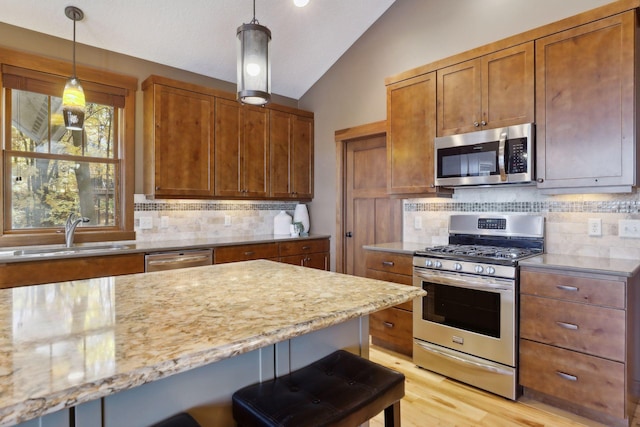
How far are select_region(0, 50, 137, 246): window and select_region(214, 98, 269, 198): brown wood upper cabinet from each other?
2.71 feet

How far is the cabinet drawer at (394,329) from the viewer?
298cm

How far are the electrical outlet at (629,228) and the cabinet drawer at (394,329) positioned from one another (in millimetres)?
1524

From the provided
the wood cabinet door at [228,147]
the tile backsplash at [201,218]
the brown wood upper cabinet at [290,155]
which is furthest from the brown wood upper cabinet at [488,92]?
the tile backsplash at [201,218]

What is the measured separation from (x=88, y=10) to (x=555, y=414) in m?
4.44

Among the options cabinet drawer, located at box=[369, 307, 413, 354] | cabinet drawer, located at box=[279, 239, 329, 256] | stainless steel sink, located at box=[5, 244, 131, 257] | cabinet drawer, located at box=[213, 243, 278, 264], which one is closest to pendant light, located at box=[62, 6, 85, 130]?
stainless steel sink, located at box=[5, 244, 131, 257]

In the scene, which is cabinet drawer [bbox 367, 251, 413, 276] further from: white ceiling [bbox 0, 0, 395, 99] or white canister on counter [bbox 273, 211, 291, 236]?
white ceiling [bbox 0, 0, 395, 99]

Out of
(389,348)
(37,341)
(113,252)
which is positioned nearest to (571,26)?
(389,348)

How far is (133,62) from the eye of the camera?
352 cm

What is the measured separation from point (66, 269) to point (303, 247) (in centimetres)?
222

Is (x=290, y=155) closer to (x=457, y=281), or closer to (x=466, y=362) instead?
(x=457, y=281)

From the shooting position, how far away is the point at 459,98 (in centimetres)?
287

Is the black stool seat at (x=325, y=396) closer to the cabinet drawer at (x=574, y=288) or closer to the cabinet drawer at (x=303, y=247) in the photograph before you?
the cabinet drawer at (x=574, y=288)

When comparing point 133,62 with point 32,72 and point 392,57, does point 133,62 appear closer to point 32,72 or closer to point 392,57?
point 32,72

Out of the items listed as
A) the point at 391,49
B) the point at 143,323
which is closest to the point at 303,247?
the point at 391,49
